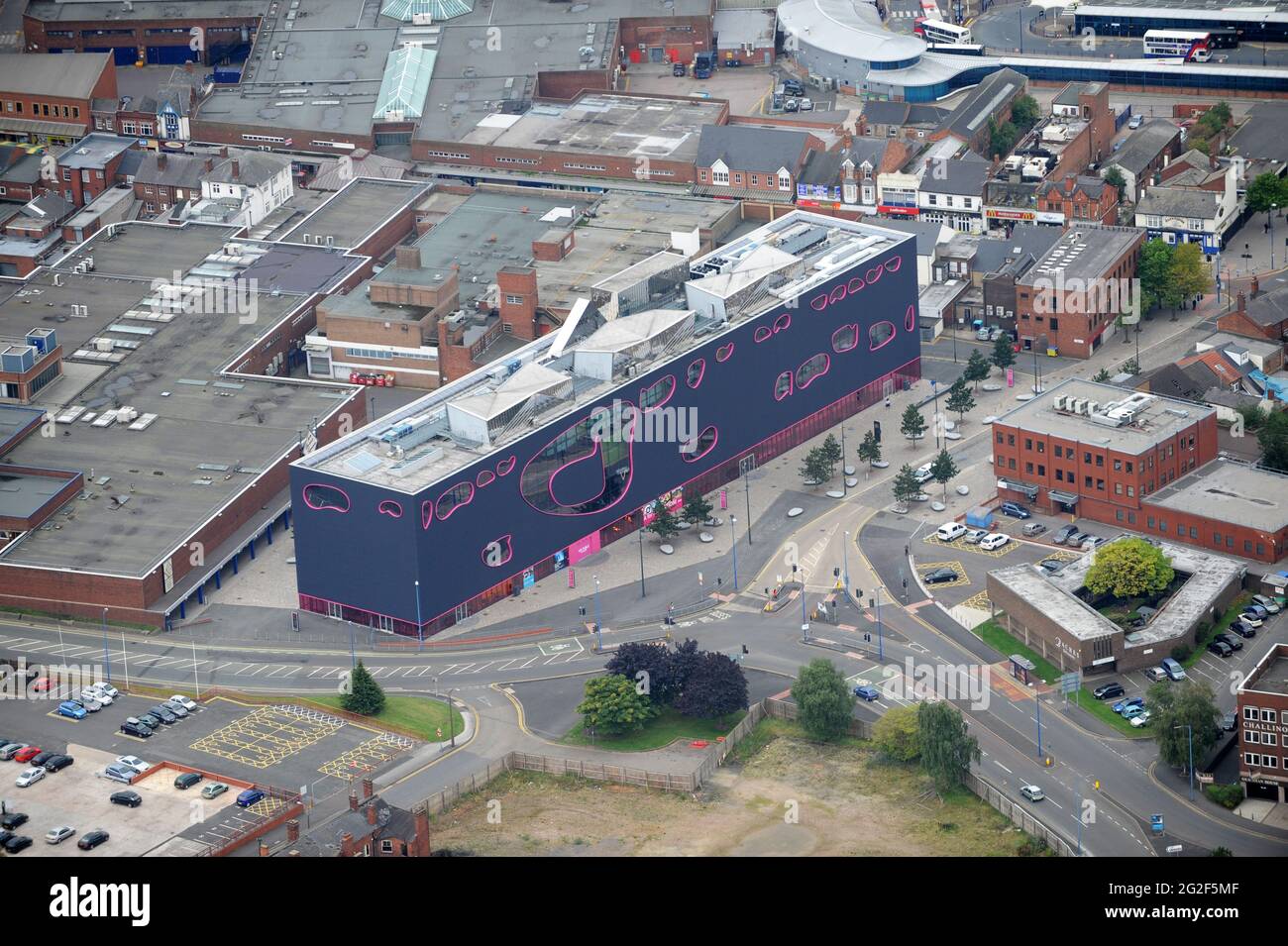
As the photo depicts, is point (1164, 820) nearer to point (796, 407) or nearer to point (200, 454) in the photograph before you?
point (796, 407)

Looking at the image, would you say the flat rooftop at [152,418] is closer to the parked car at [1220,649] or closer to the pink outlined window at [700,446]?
the pink outlined window at [700,446]

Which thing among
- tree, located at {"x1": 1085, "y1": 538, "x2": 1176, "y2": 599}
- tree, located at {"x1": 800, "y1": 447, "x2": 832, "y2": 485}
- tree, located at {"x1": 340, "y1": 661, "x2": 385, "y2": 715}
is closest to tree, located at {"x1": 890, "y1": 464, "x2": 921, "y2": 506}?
tree, located at {"x1": 800, "y1": 447, "x2": 832, "y2": 485}

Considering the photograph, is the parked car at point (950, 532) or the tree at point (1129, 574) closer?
the tree at point (1129, 574)

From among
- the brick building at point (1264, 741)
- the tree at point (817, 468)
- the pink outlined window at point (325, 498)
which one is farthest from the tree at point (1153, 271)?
the pink outlined window at point (325, 498)

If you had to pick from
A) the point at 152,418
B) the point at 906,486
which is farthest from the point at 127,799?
the point at 906,486

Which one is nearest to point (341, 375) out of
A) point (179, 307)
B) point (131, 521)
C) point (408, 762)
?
point (179, 307)
